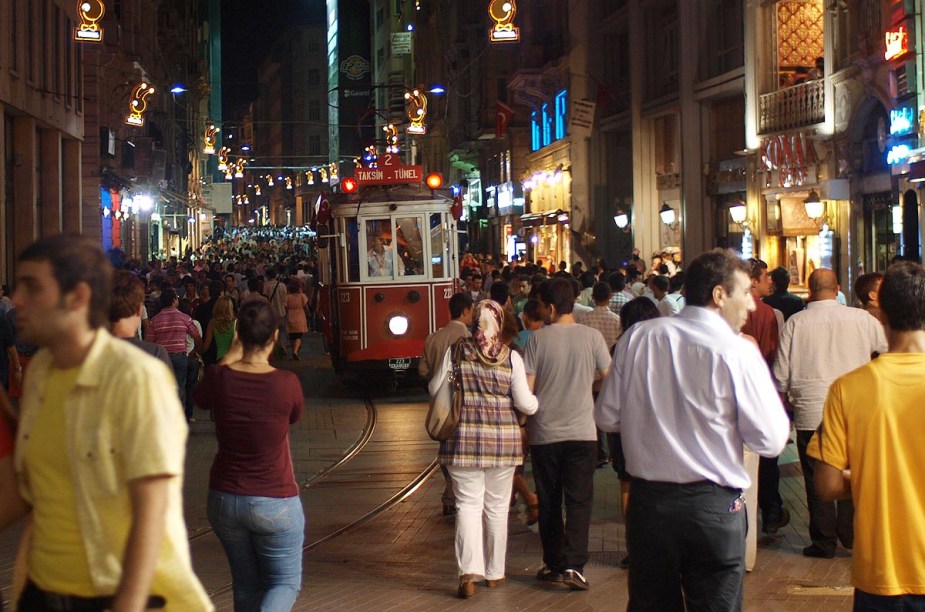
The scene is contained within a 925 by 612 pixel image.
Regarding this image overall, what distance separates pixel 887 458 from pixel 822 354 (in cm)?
434

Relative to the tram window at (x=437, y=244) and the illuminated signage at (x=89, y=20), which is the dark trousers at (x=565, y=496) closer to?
the tram window at (x=437, y=244)

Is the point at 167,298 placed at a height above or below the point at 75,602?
above

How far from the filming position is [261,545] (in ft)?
19.0

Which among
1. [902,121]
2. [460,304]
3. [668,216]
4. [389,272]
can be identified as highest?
[902,121]

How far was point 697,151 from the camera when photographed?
3216 cm

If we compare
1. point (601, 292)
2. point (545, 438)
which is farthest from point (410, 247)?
point (545, 438)

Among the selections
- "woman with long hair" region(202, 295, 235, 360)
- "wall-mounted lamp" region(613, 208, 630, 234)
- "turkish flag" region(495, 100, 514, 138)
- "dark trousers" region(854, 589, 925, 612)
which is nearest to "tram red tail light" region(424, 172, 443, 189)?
"woman with long hair" region(202, 295, 235, 360)

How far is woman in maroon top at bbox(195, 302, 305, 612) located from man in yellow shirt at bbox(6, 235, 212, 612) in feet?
7.80

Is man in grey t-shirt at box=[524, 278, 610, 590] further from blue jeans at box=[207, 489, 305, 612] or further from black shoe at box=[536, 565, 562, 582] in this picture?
blue jeans at box=[207, 489, 305, 612]

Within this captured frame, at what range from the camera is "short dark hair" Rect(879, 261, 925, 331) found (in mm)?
4441

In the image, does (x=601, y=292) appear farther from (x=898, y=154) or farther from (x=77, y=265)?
(x=77, y=265)

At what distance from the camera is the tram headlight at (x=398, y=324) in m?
19.4

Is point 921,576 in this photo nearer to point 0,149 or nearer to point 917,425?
point 917,425

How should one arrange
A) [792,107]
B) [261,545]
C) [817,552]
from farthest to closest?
1. [792,107]
2. [817,552]
3. [261,545]
